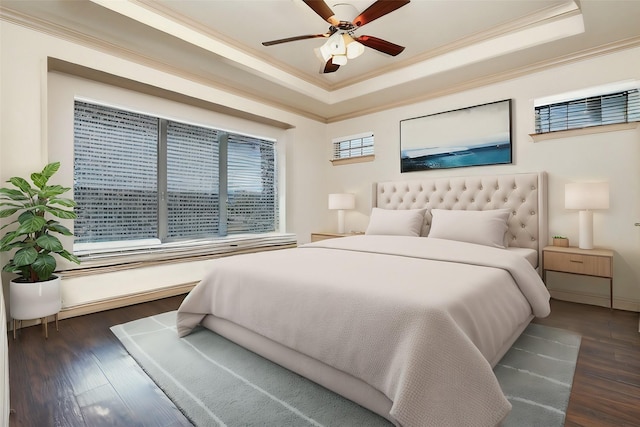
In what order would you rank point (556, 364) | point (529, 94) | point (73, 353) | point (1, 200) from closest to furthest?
point (556, 364) → point (73, 353) → point (1, 200) → point (529, 94)

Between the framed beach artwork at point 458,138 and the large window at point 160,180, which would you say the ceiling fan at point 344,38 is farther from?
the large window at point 160,180

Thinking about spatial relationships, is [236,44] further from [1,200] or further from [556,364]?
[556,364]

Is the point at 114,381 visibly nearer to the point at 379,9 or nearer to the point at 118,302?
the point at 118,302

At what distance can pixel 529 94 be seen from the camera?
3377mm

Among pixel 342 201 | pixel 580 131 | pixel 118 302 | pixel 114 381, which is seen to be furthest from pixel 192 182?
pixel 580 131

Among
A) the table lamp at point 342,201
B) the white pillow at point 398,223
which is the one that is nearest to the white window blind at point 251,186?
the table lamp at point 342,201

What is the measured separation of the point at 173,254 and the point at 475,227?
127 inches

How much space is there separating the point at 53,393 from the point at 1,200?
1.71 metres

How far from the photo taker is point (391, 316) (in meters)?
1.36

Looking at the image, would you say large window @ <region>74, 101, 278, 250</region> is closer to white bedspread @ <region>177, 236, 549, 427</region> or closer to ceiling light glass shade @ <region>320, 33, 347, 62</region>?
white bedspread @ <region>177, 236, 549, 427</region>

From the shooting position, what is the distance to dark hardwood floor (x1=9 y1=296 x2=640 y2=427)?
56.0 inches

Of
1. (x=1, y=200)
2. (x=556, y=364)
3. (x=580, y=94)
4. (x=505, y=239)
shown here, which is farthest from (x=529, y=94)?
(x=1, y=200)

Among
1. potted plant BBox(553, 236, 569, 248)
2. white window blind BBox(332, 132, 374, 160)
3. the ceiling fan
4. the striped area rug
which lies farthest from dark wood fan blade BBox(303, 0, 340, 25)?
potted plant BBox(553, 236, 569, 248)

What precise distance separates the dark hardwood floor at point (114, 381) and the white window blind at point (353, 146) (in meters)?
3.23
